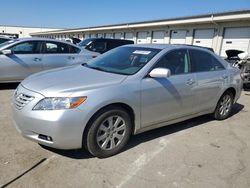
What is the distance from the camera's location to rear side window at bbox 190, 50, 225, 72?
4.43 m

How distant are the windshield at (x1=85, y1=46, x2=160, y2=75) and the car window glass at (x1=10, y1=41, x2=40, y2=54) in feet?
11.6

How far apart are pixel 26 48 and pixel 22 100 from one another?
446 cm

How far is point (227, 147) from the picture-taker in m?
3.97

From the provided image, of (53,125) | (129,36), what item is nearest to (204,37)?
(129,36)

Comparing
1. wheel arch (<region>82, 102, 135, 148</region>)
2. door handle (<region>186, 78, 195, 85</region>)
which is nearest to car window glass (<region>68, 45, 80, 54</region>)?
door handle (<region>186, 78, 195, 85</region>)

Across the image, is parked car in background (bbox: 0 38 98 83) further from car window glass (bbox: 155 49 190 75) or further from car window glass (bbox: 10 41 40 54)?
car window glass (bbox: 155 49 190 75)

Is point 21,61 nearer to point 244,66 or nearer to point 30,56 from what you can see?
point 30,56

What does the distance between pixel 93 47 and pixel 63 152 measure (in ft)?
30.5

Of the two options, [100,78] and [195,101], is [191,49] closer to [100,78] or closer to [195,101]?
[195,101]

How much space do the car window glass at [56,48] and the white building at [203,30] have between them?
11501mm

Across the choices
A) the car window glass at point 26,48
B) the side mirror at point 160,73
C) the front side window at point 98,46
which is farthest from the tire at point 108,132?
the front side window at point 98,46

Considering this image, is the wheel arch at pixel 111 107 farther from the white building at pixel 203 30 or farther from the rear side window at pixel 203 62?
the white building at pixel 203 30

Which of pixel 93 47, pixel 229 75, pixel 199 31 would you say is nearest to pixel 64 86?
pixel 229 75

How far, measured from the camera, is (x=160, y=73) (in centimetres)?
351
